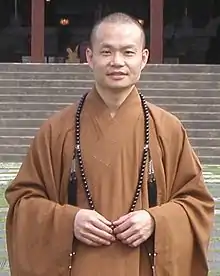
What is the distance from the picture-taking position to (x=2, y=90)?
619 inches

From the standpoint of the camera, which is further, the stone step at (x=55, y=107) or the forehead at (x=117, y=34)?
the stone step at (x=55, y=107)

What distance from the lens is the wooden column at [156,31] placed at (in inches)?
822

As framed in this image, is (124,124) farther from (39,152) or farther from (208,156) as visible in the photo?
(208,156)

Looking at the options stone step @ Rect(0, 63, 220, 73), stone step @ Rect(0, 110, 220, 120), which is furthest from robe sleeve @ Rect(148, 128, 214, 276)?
stone step @ Rect(0, 63, 220, 73)

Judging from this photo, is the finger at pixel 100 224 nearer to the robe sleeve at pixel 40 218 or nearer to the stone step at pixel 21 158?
the robe sleeve at pixel 40 218

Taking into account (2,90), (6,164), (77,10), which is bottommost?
(6,164)

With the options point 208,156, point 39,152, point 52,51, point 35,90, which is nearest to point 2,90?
point 35,90

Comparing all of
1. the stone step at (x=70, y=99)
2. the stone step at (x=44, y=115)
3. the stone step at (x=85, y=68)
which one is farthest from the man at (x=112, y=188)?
the stone step at (x=85, y=68)

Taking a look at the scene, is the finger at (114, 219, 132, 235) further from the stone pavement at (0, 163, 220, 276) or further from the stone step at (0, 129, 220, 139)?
the stone step at (0, 129, 220, 139)

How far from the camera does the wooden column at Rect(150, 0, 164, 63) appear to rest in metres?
20.9

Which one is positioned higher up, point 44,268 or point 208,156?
point 44,268

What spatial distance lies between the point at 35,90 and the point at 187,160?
13.4 m

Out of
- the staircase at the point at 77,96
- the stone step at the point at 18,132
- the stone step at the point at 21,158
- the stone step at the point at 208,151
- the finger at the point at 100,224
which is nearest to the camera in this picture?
the finger at the point at 100,224

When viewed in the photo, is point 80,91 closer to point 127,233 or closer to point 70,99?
point 70,99
